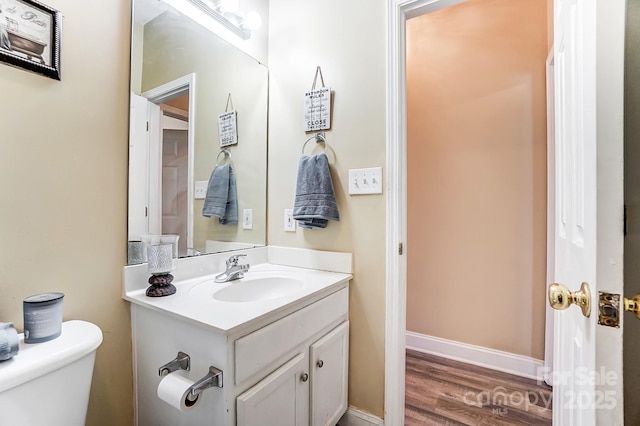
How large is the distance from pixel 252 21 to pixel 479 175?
1784mm

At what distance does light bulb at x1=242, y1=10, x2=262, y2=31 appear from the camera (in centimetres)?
152

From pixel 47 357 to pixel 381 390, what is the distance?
128 centimetres

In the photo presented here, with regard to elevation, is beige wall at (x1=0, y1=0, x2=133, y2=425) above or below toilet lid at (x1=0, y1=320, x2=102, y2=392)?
above

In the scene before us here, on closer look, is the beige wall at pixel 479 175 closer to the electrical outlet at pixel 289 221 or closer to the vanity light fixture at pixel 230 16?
the electrical outlet at pixel 289 221

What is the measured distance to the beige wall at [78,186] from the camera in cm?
84

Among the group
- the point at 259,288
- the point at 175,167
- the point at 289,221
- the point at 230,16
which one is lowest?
the point at 259,288

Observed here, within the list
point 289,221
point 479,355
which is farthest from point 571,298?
point 479,355

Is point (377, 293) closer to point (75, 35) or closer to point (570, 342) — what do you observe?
point (570, 342)

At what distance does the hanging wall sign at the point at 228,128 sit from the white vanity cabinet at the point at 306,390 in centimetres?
113

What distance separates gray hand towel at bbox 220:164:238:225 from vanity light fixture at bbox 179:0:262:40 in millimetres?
754

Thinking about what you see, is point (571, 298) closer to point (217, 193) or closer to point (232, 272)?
point (232, 272)

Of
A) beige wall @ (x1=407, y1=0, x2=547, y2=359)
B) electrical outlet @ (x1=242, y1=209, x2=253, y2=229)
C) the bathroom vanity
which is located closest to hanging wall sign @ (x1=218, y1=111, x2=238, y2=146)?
electrical outlet @ (x1=242, y1=209, x2=253, y2=229)

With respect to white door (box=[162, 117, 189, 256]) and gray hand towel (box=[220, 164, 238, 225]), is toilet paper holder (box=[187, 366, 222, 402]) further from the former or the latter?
gray hand towel (box=[220, 164, 238, 225])

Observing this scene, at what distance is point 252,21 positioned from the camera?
153 cm
